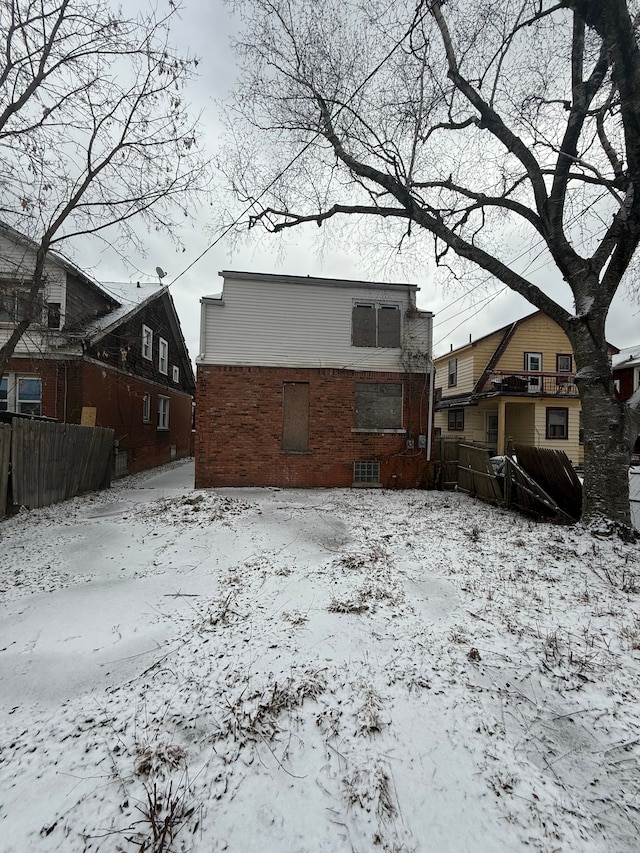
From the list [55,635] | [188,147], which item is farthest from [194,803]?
[188,147]

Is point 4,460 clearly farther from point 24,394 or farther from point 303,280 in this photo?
point 303,280

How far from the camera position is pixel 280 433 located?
36.7ft

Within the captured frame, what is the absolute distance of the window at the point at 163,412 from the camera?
18.3m

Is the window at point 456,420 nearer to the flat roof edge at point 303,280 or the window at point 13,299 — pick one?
the flat roof edge at point 303,280

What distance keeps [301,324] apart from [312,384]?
1.92 meters

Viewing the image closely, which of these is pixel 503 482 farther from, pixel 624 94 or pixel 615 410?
pixel 624 94

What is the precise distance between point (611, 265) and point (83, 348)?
13415 millimetres

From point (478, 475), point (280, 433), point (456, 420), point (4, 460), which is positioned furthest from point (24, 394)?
point (456, 420)

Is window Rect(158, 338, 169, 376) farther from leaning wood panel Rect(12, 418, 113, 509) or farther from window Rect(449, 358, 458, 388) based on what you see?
window Rect(449, 358, 458, 388)

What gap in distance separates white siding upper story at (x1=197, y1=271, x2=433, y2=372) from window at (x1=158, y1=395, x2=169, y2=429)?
8.85 meters

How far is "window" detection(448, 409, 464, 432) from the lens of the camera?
20703mm

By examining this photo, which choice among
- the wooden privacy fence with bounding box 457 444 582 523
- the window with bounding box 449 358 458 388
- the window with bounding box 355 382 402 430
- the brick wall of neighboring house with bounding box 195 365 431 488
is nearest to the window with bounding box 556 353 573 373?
the window with bounding box 449 358 458 388

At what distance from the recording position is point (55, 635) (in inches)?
125

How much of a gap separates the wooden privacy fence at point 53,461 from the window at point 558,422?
63.7 feet
